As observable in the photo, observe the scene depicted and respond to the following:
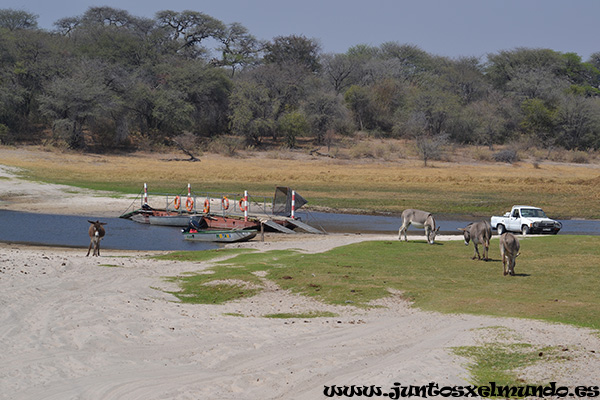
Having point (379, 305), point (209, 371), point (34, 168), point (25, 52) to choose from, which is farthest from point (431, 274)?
point (25, 52)

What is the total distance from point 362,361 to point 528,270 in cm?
1225

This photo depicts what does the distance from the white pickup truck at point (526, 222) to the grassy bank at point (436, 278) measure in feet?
25.4

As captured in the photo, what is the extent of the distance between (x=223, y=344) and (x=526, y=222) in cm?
2736

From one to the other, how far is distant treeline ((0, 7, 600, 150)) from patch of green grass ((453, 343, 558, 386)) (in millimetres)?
66985

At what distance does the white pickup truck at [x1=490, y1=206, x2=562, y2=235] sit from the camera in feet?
117

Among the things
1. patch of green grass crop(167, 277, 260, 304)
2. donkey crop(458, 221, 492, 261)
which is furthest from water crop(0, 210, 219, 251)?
patch of green grass crop(167, 277, 260, 304)

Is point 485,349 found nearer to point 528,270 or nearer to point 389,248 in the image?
point 528,270

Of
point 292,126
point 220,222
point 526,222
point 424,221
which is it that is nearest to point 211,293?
point 424,221

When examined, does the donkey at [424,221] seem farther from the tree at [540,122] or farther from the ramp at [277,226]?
the tree at [540,122]

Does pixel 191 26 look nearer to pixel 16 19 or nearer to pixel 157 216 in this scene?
pixel 16 19

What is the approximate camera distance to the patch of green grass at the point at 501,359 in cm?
1015

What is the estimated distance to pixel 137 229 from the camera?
127 ft

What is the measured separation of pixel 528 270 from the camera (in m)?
21.8

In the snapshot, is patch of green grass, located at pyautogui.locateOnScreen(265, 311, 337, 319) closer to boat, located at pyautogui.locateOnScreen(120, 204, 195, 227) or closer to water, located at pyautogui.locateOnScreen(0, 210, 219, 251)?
water, located at pyautogui.locateOnScreen(0, 210, 219, 251)
